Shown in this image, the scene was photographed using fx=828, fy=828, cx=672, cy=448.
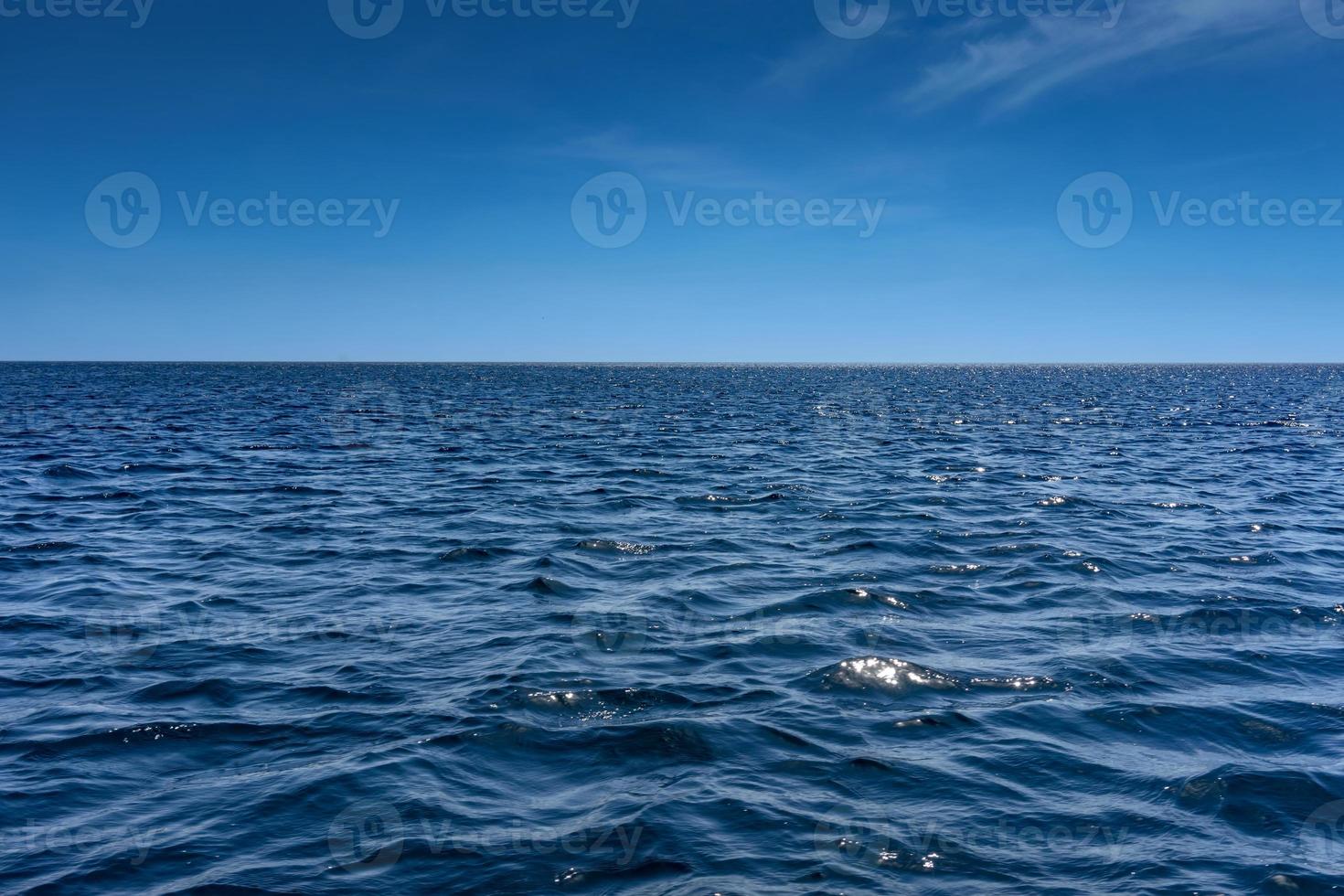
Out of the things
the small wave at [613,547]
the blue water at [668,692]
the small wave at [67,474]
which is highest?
the small wave at [67,474]

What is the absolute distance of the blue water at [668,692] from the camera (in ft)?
20.2

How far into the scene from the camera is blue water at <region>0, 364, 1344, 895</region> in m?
6.15

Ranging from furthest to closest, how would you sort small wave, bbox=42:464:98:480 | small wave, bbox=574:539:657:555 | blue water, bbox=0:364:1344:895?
small wave, bbox=42:464:98:480 → small wave, bbox=574:539:657:555 → blue water, bbox=0:364:1344:895

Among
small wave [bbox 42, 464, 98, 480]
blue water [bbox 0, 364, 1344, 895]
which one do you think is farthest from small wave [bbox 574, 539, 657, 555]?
small wave [bbox 42, 464, 98, 480]

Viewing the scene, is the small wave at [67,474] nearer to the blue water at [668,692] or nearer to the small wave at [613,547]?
the blue water at [668,692]

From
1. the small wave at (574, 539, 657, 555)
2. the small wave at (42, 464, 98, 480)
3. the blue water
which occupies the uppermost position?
the small wave at (42, 464, 98, 480)

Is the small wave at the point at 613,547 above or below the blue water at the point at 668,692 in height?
above

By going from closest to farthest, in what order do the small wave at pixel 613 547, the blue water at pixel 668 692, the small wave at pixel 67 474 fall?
the blue water at pixel 668 692, the small wave at pixel 613 547, the small wave at pixel 67 474

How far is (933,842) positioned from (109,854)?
240 inches

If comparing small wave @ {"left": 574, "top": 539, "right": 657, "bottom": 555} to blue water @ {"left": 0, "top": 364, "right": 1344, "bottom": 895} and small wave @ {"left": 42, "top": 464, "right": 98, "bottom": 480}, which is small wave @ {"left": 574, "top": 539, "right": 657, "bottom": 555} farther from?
small wave @ {"left": 42, "top": 464, "right": 98, "bottom": 480}

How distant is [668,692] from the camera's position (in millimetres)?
9102

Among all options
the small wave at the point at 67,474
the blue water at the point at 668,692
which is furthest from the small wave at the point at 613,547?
the small wave at the point at 67,474

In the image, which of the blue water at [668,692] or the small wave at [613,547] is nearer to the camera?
the blue water at [668,692]

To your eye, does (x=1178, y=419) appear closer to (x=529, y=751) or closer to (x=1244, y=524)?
(x=1244, y=524)
